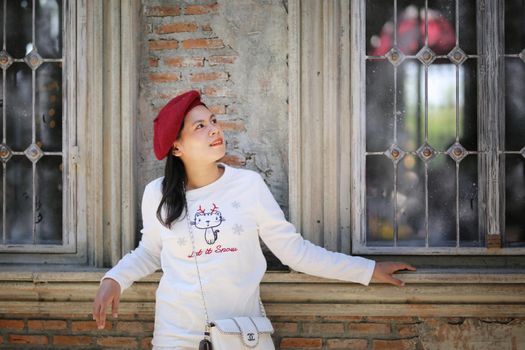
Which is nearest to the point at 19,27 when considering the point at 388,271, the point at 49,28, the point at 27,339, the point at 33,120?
the point at 49,28

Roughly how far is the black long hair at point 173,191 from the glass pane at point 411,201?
50.8 inches

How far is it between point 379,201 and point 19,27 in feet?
7.64

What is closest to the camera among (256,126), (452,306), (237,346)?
(237,346)

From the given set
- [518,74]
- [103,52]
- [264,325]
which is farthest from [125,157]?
[518,74]

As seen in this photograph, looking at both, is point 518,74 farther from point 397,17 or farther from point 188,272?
point 188,272

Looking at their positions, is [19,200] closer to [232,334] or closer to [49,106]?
[49,106]

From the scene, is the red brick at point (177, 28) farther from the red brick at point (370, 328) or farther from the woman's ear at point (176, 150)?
the red brick at point (370, 328)

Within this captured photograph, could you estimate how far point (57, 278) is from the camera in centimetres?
409

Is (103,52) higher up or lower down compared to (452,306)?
higher up

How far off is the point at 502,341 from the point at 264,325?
1486 millimetres

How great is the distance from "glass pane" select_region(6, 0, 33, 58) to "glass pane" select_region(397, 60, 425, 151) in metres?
2.17

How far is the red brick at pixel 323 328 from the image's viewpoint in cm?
403

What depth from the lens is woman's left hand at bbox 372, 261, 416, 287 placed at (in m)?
3.73

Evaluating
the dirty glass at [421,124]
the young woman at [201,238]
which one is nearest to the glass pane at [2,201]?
the young woman at [201,238]
